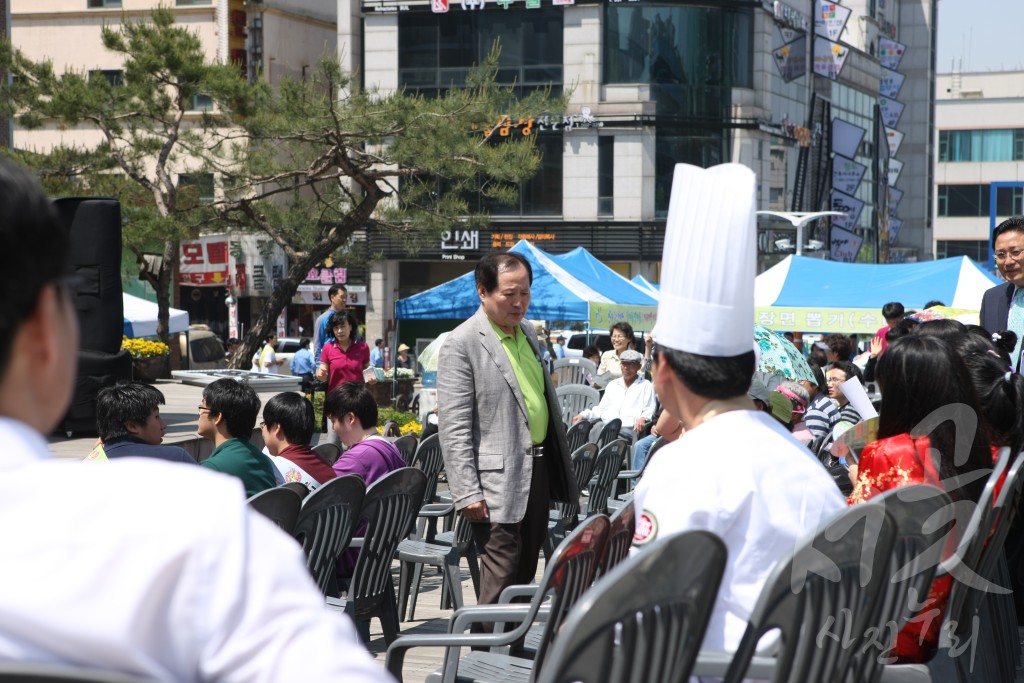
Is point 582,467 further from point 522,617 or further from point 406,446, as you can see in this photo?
point 522,617

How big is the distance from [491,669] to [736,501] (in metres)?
1.73

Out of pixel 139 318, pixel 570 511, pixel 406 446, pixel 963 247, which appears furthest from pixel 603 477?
pixel 963 247

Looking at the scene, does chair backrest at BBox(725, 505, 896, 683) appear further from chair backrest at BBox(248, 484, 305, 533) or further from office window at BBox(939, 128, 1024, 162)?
A: office window at BBox(939, 128, 1024, 162)

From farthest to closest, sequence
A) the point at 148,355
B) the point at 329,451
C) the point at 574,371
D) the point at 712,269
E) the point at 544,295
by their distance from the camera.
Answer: the point at 148,355 → the point at 574,371 → the point at 544,295 → the point at 329,451 → the point at 712,269

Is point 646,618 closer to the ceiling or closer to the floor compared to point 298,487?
closer to the ceiling

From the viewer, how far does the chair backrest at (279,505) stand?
3.81 metres

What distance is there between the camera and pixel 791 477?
2.39m

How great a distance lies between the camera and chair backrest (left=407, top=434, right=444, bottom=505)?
7252 millimetres

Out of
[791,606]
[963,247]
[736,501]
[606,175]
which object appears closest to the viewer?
[791,606]

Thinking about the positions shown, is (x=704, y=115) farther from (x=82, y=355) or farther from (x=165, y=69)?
(x=82, y=355)

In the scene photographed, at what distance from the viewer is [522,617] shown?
361cm

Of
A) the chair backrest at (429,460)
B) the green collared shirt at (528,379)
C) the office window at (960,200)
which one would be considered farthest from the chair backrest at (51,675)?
the office window at (960,200)

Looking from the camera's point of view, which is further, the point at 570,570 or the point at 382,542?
the point at 382,542

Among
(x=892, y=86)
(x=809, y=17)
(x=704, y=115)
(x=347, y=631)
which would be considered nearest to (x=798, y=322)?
Result: (x=347, y=631)
